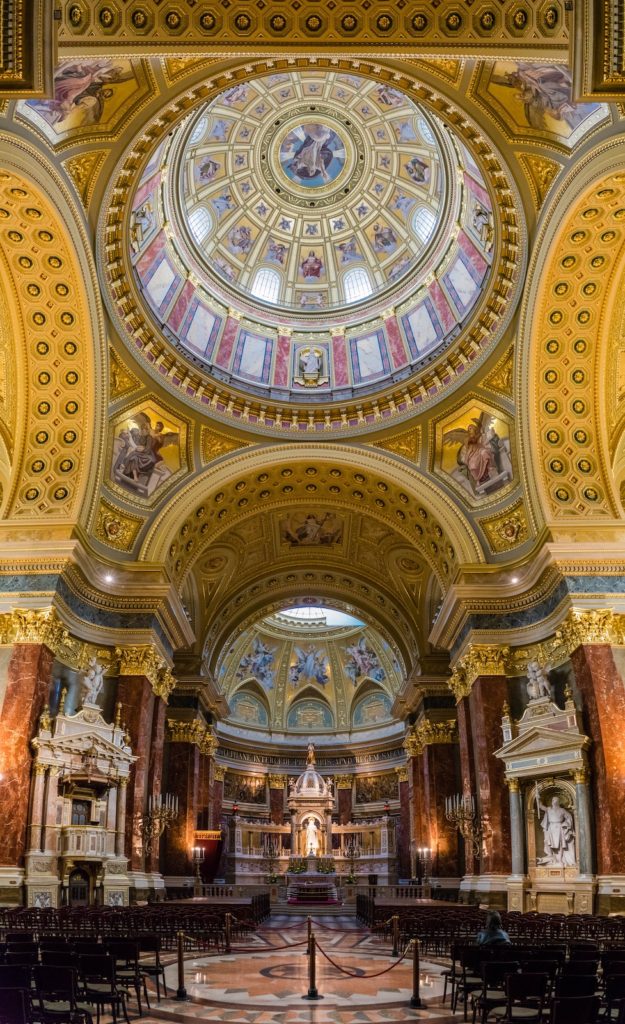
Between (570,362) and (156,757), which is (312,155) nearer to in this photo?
(570,362)

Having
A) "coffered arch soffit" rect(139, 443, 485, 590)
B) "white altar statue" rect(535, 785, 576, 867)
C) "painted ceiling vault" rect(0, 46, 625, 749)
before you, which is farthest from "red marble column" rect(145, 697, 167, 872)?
"white altar statue" rect(535, 785, 576, 867)

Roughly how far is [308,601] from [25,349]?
19.3 metres

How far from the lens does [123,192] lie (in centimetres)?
1850

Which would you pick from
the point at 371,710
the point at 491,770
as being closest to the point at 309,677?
the point at 371,710

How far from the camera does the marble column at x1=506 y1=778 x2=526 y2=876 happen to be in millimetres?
19598

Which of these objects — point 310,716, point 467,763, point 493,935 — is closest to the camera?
point 493,935

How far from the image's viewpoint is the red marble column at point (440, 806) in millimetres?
27641

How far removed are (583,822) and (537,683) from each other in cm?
372

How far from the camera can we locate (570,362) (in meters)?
20.7

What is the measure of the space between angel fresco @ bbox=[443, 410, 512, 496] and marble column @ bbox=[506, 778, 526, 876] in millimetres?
8512

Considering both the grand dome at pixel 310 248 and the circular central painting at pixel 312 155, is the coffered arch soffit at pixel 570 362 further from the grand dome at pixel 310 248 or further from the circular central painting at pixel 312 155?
the circular central painting at pixel 312 155

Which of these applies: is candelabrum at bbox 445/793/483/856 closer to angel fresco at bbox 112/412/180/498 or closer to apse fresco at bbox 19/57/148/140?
angel fresco at bbox 112/412/180/498

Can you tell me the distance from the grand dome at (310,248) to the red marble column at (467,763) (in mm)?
9548

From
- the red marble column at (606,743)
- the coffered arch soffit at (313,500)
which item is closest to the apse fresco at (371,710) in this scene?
the coffered arch soffit at (313,500)
